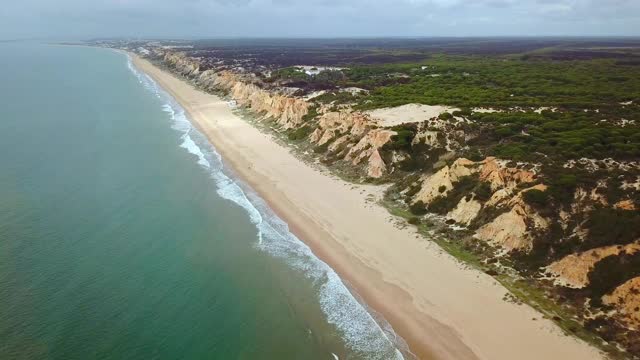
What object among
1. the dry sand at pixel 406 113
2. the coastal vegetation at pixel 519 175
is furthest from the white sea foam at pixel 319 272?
the dry sand at pixel 406 113

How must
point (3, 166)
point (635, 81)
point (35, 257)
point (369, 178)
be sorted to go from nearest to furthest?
point (35, 257), point (369, 178), point (3, 166), point (635, 81)

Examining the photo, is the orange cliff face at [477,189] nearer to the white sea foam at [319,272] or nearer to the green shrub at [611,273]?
the green shrub at [611,273]

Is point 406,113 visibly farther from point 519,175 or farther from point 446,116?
point 519,175

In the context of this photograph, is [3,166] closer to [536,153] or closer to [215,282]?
[215,282]

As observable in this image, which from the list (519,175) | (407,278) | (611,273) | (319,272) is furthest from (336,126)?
(611,273)

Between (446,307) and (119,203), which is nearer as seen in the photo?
(446,307)

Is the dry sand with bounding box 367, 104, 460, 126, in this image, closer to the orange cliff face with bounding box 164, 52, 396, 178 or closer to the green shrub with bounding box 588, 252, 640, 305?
the orange cliff face with bounding box 164, 52, 396, 178

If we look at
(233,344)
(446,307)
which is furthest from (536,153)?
(233,344)
